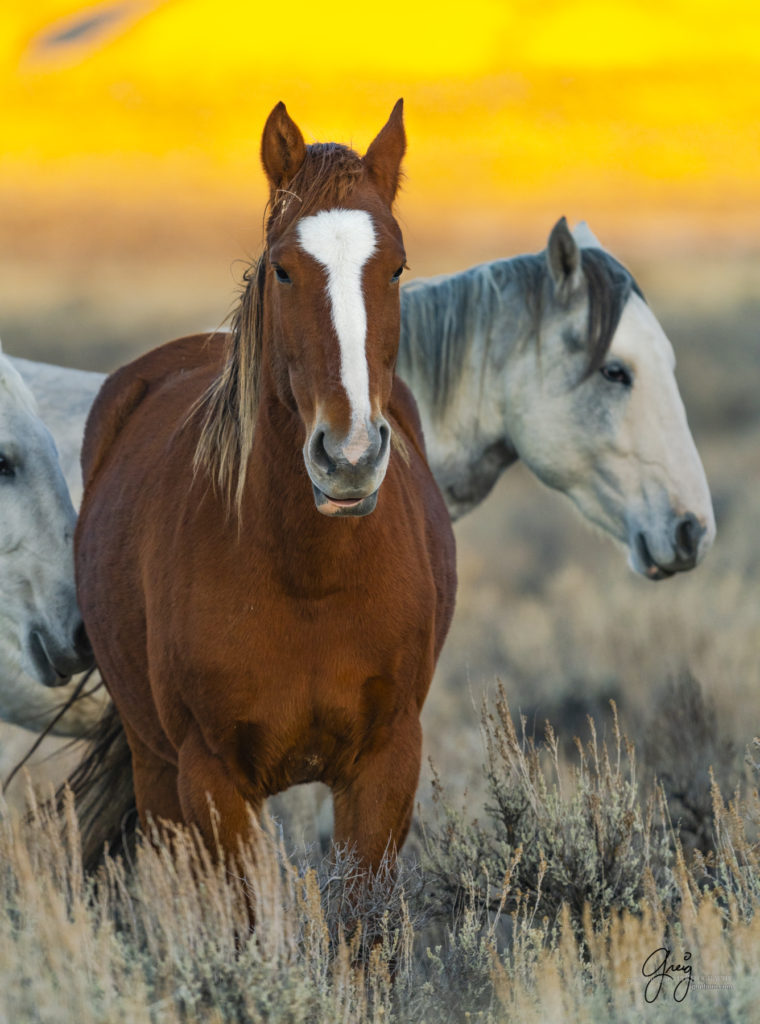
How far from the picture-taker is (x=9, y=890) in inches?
129

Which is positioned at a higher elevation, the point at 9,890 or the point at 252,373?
the point at 252,373

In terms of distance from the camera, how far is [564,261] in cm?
528

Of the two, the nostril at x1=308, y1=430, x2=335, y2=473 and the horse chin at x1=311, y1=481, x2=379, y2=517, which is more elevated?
the nostril at x1=308, y1=430, x2=335, y2=473

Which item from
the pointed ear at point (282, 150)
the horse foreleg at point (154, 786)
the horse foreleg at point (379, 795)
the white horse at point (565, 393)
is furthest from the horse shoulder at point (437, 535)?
the white horse at point (565, 393)

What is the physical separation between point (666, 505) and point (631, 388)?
0.51 m

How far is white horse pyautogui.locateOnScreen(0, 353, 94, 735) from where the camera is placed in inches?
157

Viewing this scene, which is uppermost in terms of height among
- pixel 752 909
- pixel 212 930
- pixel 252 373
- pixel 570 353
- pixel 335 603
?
pixel 570 353

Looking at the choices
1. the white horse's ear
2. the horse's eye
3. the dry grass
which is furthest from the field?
the white horse's ear

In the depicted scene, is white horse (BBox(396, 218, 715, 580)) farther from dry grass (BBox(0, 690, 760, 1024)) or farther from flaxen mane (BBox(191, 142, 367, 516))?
flaxen mane (BBox(191, 142, 367, 516))

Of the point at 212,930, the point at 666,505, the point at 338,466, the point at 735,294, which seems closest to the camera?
the point at 338,466

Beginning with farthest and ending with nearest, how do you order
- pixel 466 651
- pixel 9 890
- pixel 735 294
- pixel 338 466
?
pixel 735 294 → pixel 466 651 → pixel 9 890 → pixel 338 466

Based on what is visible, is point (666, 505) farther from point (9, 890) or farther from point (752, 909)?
point (9, 890)

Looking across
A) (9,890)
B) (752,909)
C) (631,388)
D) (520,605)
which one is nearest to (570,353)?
(631,388)

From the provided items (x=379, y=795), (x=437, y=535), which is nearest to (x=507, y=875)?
(x=379, y=795)
